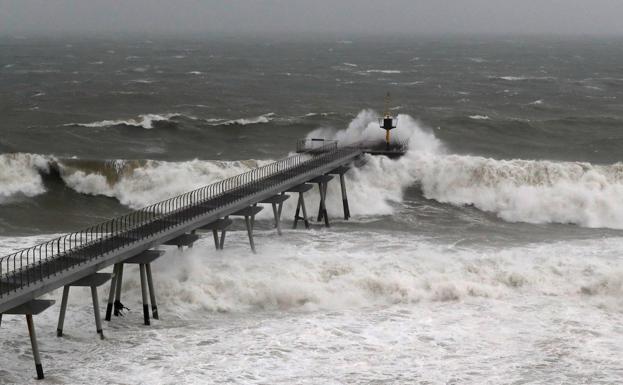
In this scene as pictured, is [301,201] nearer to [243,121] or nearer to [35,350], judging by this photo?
[35,350]

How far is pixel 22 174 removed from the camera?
Result: 44.7m

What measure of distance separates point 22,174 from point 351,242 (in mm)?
19713

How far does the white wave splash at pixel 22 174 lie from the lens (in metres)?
42.8

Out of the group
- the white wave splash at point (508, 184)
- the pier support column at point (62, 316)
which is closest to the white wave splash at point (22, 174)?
the white wave splash at point (508, 184)

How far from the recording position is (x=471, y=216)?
40219 millimetres

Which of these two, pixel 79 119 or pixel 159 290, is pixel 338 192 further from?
pixel 79 119

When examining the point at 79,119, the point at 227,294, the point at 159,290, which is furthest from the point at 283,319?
the point at 79,119

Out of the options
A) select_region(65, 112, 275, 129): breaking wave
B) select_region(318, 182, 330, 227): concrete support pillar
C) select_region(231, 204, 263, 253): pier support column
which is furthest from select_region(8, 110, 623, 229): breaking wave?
select_region(65, 112, 275, 129): breaking wave

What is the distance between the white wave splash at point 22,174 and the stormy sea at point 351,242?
11 centimetres

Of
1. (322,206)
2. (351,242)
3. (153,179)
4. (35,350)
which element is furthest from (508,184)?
(35,350)

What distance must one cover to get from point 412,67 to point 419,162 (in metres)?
87.5

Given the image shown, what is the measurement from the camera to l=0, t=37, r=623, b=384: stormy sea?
21.8 metres

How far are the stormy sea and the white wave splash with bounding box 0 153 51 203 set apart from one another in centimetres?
11

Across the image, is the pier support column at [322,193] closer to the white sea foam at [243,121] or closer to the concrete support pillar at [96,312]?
the concrete support pillar at [96,312]
